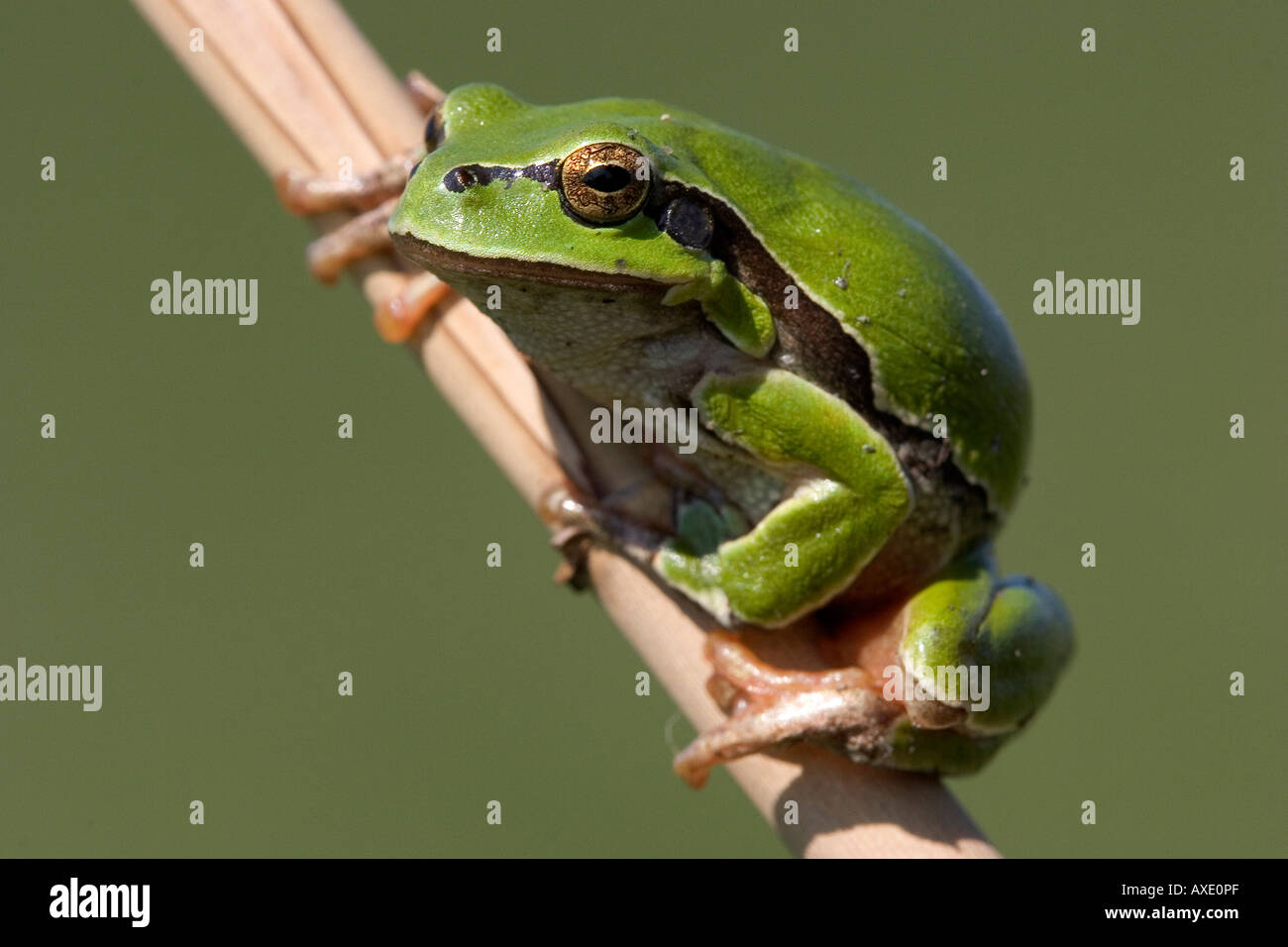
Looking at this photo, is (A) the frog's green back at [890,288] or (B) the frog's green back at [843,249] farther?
(A) the frog's green back at [890,288]

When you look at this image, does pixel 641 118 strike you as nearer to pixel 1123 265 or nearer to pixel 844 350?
pixel 844 350

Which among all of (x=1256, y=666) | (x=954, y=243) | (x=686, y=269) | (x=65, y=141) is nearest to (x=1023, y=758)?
(x=1256, y=666)

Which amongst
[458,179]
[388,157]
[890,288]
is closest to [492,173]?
[458,179]

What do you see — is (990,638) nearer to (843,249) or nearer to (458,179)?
(843,249)

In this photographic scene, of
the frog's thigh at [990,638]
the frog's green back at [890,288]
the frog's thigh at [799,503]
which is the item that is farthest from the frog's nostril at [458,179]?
the frog's thigh at [990,638]

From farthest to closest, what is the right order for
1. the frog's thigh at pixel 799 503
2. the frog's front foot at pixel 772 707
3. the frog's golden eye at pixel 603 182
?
the frog's thigh at pixel 799 503 < the frog's front foot at pixel 772 707 < the frog's golden eye at pixel 603 182

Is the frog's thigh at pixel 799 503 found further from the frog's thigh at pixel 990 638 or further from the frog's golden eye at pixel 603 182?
the frog's golden eye at pixel 603 182

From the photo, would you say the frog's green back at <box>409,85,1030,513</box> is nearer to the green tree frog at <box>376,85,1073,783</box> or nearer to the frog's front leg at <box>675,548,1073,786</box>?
the green tree frog at <box>376,85,1073,783</box>

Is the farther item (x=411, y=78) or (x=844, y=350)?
(x=411, y=78)
